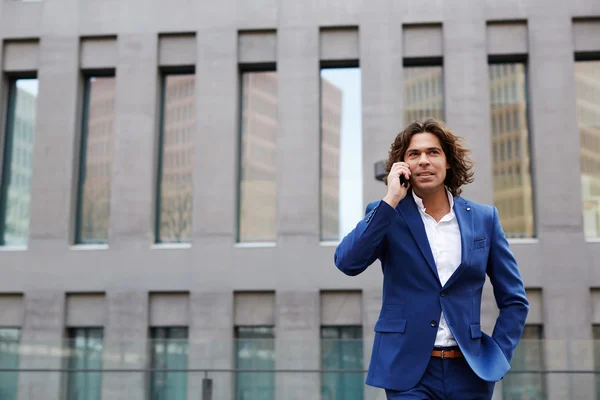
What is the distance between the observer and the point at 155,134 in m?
14.1

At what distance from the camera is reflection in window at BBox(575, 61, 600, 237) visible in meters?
13.4

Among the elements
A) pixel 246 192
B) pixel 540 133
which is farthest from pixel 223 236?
pixel 540 133

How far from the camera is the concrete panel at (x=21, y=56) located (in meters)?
14.6

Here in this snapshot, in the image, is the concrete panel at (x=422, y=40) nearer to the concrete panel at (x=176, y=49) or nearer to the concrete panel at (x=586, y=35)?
the concrete panel at (x=586, y=35)

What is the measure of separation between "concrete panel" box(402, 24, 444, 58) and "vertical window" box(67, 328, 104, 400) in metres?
8.15

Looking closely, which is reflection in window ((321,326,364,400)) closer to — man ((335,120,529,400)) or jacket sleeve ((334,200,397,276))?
man ((335,120,529,400))

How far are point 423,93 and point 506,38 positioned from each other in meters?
1.94

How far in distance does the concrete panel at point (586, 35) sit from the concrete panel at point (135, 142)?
8.44 meters

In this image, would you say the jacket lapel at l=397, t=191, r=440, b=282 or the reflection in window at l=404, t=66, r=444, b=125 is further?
the reflection in window at l=404, t=66, r=444, b=125

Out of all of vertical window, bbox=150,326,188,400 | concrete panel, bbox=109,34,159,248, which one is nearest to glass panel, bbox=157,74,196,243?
concrete panel, bbox=109,34,159,248

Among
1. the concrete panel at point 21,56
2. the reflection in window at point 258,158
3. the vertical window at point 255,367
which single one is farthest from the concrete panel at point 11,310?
the vertical window at point 255,367

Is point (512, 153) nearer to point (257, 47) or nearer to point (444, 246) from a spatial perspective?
point (257, 47)

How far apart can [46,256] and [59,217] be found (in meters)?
0.81

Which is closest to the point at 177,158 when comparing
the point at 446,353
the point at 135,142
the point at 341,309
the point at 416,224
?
the point at 135,142
